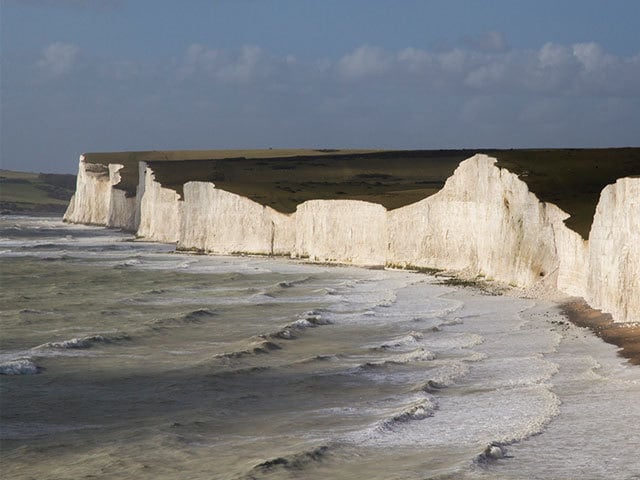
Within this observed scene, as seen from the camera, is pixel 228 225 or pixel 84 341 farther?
pixel 228 225

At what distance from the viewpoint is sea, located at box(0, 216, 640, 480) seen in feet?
50.7

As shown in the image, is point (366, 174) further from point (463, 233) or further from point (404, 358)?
point (404, 358)

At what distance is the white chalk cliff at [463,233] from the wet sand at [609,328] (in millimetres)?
277

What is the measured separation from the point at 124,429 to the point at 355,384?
524cm

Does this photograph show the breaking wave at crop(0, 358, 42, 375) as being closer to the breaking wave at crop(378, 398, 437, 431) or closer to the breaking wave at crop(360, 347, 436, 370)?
the breaking wave at crop(360, 347, 436, 370)

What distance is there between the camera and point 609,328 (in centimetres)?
2603

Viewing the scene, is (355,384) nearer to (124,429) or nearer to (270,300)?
(124,429)

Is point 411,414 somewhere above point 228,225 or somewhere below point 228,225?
below

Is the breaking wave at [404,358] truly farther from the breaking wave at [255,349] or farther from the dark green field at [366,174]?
the dark green field at [366,174]

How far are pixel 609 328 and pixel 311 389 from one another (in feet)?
25.9

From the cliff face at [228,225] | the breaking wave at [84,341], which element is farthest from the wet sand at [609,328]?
the cliff face at [228,225]

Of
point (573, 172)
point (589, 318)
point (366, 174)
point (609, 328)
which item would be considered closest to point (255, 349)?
point (609, 328)

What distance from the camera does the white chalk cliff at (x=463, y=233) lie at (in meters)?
26.8

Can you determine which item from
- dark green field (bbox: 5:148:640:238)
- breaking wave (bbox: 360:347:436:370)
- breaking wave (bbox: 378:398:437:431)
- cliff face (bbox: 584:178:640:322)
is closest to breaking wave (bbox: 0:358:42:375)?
breaking wave (bbox: 360:347:436:370)
